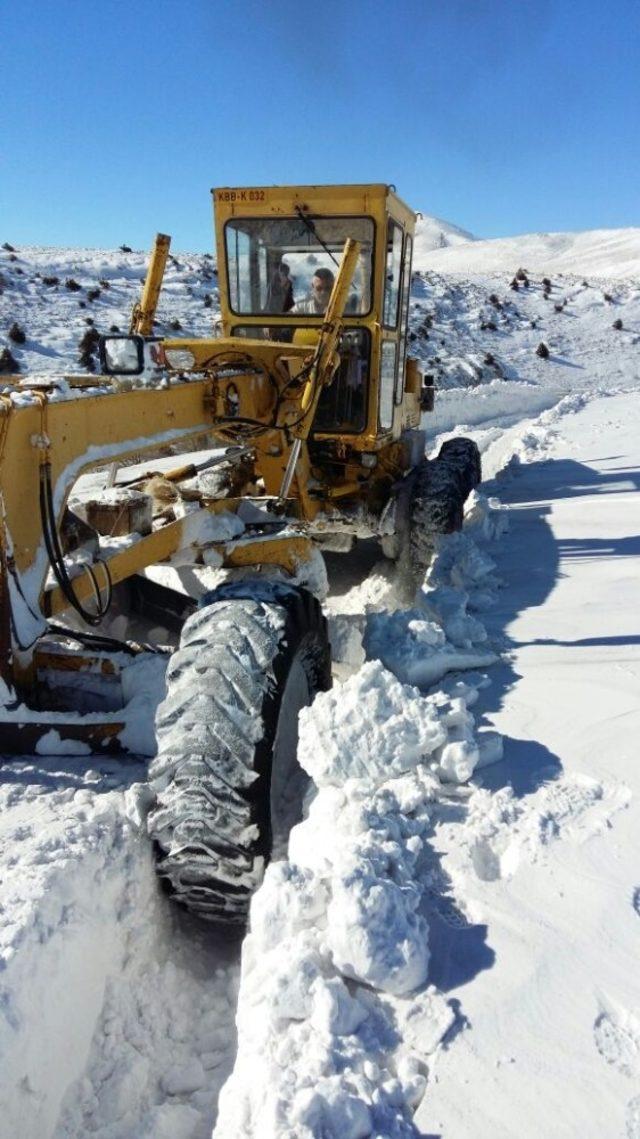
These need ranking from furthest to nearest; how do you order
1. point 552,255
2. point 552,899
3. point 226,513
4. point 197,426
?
point 552,255 → point 226,513 → point 197,426 → point 552,899

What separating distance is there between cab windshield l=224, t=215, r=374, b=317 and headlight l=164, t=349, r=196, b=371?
1.66m

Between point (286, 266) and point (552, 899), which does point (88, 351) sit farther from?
point (552, 899)

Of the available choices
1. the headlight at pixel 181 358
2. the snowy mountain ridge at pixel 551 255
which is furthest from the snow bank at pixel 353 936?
the snowy mountain ridge at pixel 551 255

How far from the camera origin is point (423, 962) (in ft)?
6.92

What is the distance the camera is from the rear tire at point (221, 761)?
280cm

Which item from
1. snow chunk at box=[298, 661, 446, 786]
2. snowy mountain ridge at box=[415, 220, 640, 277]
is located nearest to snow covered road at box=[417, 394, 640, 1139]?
snow chunk at box=[298, 661, 446, 786]

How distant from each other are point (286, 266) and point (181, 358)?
6.63ft

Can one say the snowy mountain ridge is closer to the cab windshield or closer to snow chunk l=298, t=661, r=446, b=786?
the cab windshield

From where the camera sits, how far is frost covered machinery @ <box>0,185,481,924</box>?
114 inches

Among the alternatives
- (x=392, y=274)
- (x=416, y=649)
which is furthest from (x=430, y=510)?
(x=416, y=649)

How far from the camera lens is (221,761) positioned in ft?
9.28

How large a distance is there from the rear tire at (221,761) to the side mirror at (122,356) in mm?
1262

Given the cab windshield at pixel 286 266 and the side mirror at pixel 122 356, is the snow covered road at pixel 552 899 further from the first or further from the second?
the cab windshield at pixel 286 266

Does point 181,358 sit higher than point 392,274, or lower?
lower
